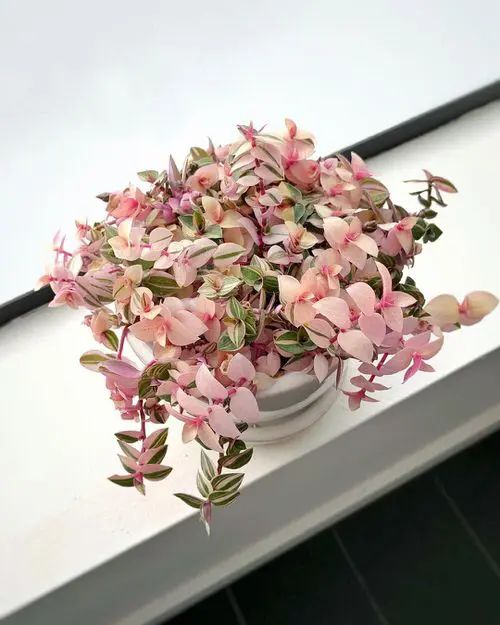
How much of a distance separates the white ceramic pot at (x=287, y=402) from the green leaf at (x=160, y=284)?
6 centimetres

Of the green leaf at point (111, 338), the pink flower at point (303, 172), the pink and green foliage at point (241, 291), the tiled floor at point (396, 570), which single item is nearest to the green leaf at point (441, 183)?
the pink and green foliage at point (241, 291)

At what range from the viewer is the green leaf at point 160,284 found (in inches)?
19.4

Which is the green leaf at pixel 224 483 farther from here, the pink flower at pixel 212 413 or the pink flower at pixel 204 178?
the pink flower at pixel 204 178

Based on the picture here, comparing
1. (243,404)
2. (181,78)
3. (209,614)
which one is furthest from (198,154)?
(209,614)

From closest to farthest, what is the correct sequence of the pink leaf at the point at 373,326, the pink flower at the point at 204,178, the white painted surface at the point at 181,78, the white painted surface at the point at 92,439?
the pink leaf at the point at 373,326
the pink flower at the point at 204,178
the white painted surface at the point at 92,439
the white painted surface at the point at 181,78

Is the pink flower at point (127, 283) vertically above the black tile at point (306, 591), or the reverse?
the pink flower at point (127, 283)

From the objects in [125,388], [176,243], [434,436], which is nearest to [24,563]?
[125,388]

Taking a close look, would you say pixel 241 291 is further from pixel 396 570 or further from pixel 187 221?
pixel 396 570

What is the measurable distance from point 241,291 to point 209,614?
76 cm

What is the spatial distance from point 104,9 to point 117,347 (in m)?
0.51

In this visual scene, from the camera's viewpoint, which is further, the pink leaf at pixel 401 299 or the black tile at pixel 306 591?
the black tile at pixel 306 591

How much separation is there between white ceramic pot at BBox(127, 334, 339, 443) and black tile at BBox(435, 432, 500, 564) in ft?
1.99

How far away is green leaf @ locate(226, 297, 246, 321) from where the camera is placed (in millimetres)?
465

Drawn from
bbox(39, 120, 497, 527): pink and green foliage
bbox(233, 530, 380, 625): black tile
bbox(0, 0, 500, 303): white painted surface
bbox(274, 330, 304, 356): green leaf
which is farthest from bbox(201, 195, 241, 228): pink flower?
bbox(233, 530, 380, 625): black tile
